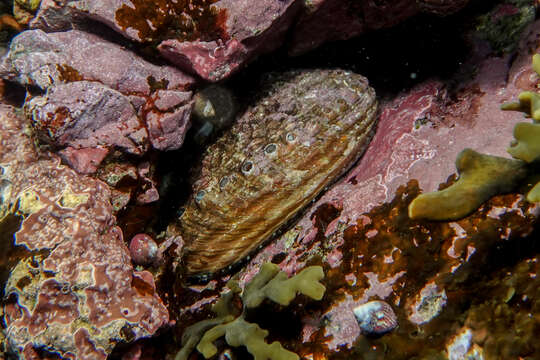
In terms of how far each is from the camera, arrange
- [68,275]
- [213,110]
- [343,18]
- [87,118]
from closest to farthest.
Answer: [68,275], [87,118], [343,18], [213,110]

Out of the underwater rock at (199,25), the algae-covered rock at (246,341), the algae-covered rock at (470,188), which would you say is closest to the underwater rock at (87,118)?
the underwater rock at (199,25)

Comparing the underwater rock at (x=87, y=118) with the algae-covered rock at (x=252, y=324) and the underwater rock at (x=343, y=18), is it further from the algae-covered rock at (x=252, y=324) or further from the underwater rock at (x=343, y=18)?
the underwater rock at (x=343, y=18)

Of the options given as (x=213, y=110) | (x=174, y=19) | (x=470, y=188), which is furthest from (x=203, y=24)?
(x=470, y=188)

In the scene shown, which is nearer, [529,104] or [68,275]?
[529,104]

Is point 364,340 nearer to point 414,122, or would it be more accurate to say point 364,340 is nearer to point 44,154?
point 414,122

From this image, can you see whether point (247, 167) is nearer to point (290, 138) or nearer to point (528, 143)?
point (290, 138)

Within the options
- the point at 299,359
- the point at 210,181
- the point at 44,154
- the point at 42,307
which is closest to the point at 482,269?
the point at 299,359
